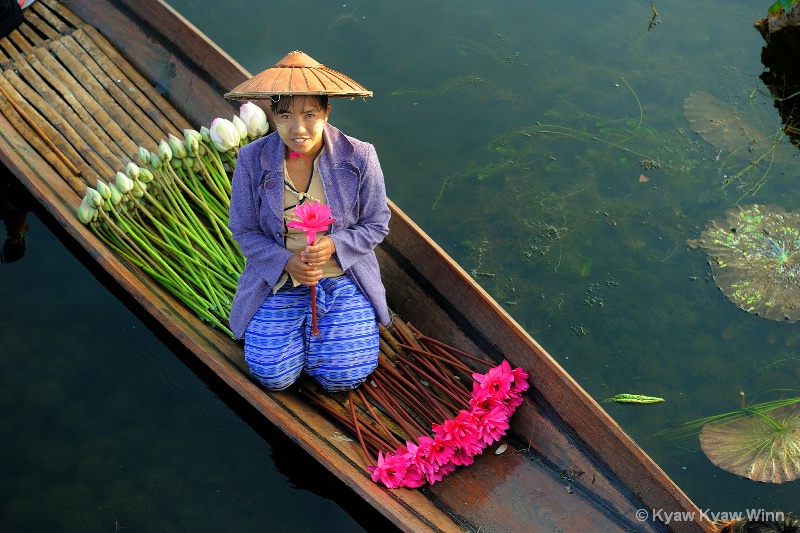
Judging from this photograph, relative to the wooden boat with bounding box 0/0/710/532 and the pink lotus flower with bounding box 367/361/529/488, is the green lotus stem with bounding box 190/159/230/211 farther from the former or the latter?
the pink lotus flower with bounding box 367/361/529/488

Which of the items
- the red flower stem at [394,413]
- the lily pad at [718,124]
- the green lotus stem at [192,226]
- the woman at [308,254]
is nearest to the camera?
the woman at [308,254]

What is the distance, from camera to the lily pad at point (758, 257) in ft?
13.4

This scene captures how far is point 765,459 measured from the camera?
3.47 metres

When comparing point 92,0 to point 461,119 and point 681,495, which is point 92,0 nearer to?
point 461,119

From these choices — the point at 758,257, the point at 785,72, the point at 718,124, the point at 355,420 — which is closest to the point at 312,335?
the point at 355,420

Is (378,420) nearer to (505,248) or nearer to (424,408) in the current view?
(424,408)

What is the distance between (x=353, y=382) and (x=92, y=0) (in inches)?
102

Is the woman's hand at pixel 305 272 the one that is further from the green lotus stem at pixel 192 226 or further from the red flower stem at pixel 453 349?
the green lotus stem at pixel 192 226

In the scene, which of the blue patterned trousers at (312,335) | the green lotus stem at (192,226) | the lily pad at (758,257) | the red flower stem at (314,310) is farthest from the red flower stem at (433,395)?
the lily pad at (758,257)

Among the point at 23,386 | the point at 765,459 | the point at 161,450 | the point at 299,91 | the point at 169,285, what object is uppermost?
the point at 299,91

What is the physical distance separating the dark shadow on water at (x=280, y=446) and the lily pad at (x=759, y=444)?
1284mm

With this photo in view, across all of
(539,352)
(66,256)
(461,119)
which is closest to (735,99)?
(461,119)

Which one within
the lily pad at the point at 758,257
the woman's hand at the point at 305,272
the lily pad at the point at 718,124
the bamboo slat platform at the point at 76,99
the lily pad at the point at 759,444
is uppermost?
the bamboo slat platform at the point at 76,99

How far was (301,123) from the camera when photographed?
2.79 m
